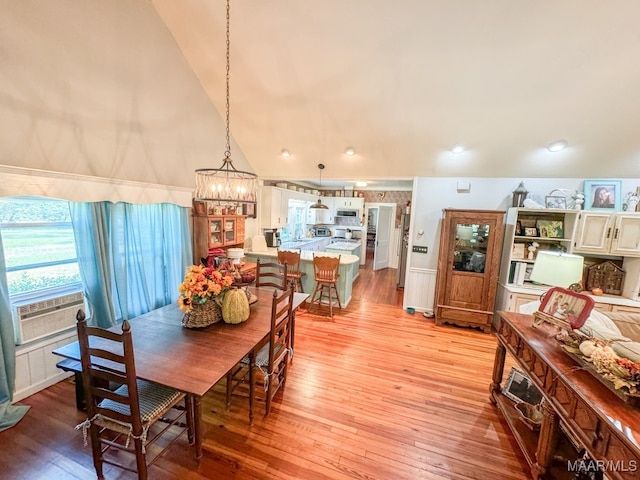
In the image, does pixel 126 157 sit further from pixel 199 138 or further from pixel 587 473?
pixel 587 473

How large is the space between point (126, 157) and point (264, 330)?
239cm

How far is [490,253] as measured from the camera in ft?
12.4

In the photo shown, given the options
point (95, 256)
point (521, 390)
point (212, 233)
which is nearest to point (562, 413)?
point (521, 390)

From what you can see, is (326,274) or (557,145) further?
(326,274)

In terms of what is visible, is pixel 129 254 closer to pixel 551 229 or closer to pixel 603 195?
pixel 551 229

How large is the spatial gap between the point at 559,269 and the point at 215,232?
3.98 metres

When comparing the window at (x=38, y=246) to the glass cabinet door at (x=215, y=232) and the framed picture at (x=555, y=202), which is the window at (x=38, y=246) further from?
the framed picture at (x=555, y=202)

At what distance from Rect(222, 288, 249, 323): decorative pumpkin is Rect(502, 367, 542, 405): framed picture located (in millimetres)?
2407

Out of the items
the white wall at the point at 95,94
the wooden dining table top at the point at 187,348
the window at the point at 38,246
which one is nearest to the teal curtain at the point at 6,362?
the window at the point at 38,246

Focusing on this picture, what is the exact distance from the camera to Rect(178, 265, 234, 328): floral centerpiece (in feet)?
6.35

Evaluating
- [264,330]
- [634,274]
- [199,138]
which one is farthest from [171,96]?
[634,274]

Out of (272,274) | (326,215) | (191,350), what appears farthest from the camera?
(326,215)

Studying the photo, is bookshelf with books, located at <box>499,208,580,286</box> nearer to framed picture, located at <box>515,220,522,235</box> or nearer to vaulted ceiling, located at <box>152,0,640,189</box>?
framed picture, located at <box>515,220,522,235</box>

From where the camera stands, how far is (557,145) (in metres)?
3.28
